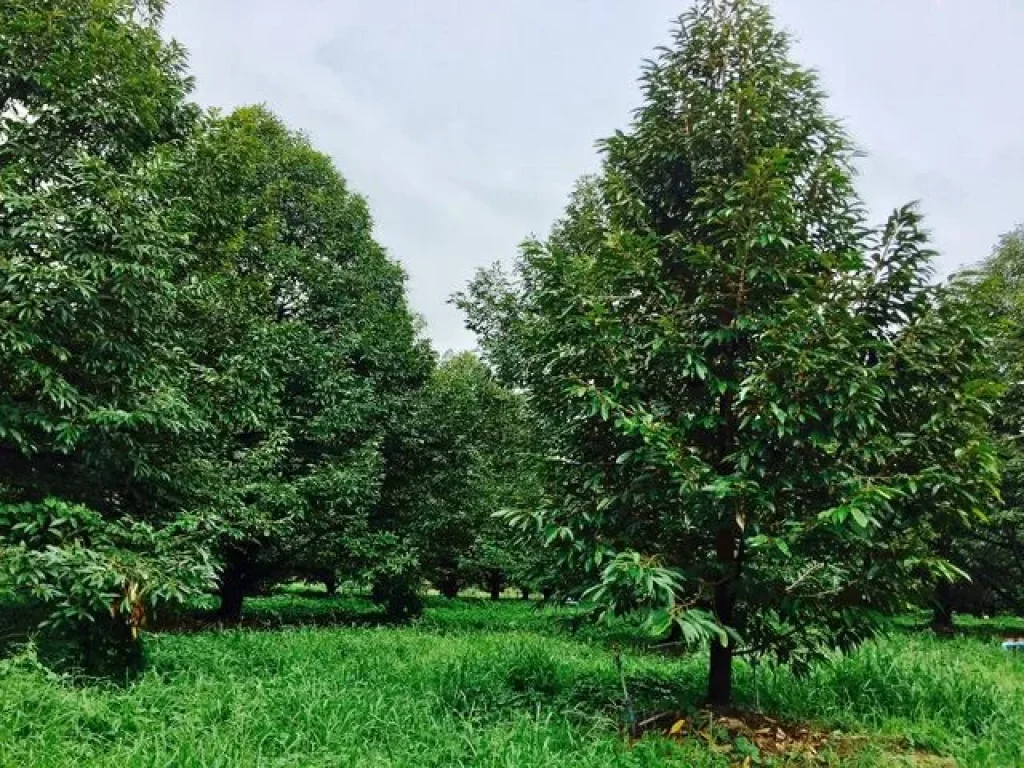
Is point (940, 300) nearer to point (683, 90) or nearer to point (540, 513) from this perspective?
point (683, 90)

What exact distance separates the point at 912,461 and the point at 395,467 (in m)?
10.6

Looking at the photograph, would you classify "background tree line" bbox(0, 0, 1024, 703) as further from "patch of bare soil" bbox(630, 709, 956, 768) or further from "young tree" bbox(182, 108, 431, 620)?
"patch of bare soil" bbox(630, 709, 956, 768)

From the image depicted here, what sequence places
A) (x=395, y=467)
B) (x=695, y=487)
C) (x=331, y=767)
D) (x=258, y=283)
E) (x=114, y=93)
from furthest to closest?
(x=395, y=467)
(x=258, y=283)
(x=114, y=93)
(x=695, y=487)
(x=331, y=767)

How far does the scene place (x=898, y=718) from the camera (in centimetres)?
505

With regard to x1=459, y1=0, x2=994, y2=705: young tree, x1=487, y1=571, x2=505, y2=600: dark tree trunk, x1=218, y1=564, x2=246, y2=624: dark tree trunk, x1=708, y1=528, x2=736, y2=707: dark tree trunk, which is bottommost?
x1=487, y1=571, x2=505, y2=600: dark tree trunk

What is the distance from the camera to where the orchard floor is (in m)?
4.04

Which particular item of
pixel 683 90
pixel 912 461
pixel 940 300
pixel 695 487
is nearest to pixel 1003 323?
pixel 940 300

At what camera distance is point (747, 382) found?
4230 mm

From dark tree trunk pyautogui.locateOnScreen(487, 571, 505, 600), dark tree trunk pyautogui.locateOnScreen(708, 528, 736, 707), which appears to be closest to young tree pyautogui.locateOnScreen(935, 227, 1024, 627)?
dark tree trunk pyautogui.locateOnScreen(708, 528, 736, 707)

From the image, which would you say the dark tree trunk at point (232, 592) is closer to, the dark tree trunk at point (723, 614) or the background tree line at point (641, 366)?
the background tree line at point (641, 366)

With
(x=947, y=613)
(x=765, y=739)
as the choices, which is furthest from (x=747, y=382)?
(x=947, y=613)

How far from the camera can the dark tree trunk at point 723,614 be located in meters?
4.77

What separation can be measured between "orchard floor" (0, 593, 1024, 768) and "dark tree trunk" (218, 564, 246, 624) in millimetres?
5072

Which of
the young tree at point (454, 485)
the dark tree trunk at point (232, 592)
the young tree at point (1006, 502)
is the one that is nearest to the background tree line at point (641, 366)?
the dark tree trunk at point (232, 592)
